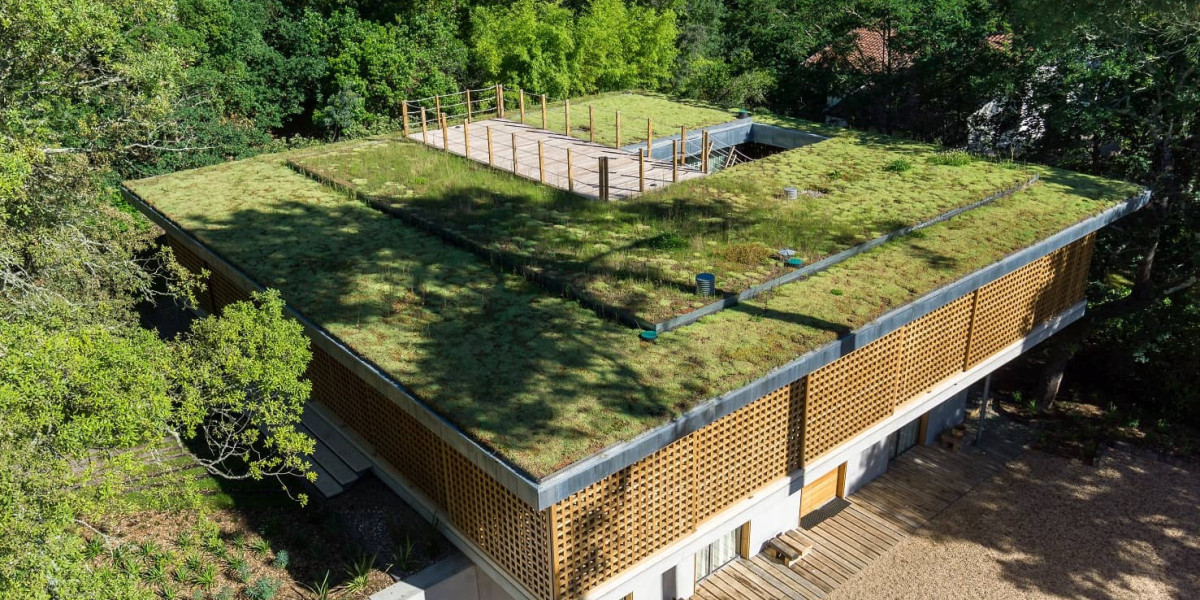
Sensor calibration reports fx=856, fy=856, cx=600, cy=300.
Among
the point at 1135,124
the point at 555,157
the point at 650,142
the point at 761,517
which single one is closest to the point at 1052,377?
the point at 1135,124

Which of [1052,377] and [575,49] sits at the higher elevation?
[575,49]

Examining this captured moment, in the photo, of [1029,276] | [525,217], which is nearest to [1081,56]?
[1029,276]

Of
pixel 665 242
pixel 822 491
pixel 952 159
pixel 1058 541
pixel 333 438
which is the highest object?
pixel 952 159

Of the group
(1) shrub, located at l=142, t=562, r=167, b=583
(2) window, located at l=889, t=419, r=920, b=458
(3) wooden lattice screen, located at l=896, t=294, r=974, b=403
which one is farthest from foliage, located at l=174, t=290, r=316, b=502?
(2) window, located at l=889, t=419, r=920, b=458

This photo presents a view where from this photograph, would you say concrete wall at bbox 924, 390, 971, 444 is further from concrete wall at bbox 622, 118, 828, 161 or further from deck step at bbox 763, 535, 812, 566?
concrete wall at bbox 622, 118, 828, 161

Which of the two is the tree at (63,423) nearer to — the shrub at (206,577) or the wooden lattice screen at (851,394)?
the shrub at (206,577)

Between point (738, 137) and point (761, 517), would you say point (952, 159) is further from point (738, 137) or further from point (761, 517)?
point (761, 517)

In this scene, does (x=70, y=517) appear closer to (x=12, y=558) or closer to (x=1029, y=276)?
(x=12, y=558)

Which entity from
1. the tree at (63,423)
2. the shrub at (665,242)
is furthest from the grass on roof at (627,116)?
the tree at (63,423)
